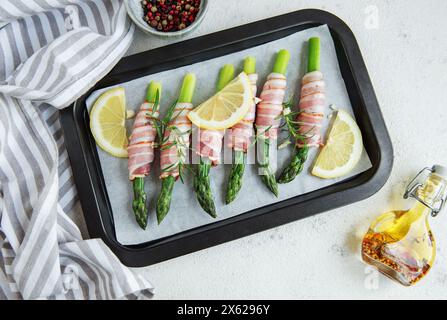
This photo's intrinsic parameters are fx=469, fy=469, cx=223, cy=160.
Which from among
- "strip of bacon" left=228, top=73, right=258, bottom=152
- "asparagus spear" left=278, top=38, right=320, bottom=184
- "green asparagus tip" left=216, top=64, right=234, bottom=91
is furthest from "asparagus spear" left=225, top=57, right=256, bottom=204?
"green asparagus tip" left=216, top=64, right=234, bottom=91

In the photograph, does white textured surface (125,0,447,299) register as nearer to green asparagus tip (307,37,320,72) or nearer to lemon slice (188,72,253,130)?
green asparagus tip (307,37,320,72)

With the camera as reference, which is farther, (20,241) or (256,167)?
(256,167)

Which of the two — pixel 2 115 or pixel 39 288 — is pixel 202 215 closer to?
pixel 39 288

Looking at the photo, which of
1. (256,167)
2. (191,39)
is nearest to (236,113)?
(256,167)

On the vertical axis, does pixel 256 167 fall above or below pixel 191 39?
below

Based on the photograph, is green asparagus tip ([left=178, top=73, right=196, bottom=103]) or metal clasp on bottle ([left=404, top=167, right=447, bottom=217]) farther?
green asparagus tip ([left=178, top=73, right=196, bottom=103])

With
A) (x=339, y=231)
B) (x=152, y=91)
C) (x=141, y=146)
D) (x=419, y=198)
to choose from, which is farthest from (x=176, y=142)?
(x=419, y=198)

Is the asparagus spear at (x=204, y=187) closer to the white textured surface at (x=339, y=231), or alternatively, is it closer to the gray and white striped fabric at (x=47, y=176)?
the white textured surface at (x=339, y=231)
